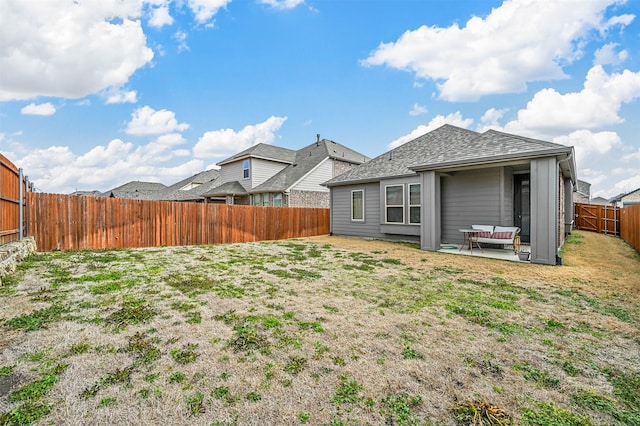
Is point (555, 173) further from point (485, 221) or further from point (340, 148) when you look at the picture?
point (340, 148)

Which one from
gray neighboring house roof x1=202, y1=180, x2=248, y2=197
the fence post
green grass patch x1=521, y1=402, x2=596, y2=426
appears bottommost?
green grass patch x1=521, y1=402, x2=596, y2=426

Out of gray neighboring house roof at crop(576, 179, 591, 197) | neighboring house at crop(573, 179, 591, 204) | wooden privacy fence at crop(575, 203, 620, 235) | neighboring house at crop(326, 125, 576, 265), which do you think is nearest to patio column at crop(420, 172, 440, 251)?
neighboring house at crop(326, 125, 576, 265)

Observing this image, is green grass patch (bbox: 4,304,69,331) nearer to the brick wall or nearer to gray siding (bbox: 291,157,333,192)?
the brick wall

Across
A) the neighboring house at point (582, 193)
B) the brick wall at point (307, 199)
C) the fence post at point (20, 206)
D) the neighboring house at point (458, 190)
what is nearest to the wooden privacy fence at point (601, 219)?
the neighboring house at point (458, 190)

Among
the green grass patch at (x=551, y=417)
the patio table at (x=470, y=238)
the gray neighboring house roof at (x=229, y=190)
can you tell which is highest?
the gray neighboring house roof at (x=229, y=190)

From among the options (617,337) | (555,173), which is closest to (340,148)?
(555,173)

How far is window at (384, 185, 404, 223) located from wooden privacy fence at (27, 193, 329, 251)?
480cm

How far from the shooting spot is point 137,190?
103ft

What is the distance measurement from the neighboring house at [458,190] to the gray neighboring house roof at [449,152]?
0.02m

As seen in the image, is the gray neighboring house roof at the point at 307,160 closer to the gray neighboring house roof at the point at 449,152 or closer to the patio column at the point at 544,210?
the gray neighboring house roof at the point at 449,152

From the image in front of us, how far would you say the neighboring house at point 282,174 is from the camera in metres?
18.3

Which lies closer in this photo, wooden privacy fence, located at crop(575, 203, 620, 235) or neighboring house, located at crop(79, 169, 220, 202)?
wooden privacy fence, located at crop(575, 203, 620, 235)

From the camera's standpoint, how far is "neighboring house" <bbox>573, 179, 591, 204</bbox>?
27.1m

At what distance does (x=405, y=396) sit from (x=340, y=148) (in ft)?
71.1
